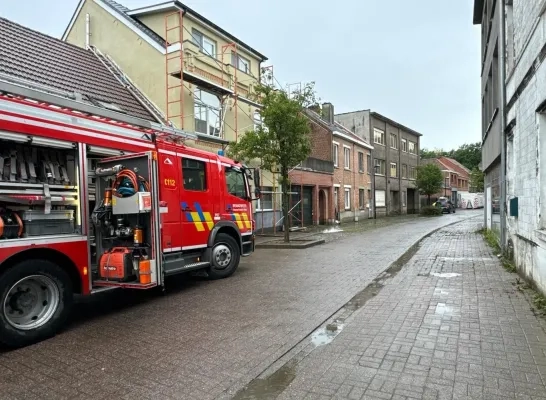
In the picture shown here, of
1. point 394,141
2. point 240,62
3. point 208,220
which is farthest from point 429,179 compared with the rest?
point 208,220

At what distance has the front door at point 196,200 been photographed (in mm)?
7633

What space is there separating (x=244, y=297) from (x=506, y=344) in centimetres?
406

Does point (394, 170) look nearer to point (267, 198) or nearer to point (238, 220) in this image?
point (267, 198)

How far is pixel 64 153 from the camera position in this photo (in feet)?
18.7

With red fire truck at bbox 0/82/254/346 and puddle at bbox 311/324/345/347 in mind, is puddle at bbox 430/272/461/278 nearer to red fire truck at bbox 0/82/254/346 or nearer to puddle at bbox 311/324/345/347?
puddle at bbox 311/324/345/347

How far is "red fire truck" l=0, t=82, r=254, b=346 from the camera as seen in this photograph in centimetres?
495

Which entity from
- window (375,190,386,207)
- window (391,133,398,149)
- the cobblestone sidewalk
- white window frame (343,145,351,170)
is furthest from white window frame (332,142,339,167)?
the cobblestone sidewalk

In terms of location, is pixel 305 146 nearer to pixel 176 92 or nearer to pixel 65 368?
pixel 176 92

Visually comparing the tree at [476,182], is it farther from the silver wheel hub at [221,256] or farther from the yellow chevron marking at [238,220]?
the silver wheel hub at [221,256]

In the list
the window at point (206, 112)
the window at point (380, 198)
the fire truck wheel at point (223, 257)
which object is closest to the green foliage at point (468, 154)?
the window at point (380, 198)

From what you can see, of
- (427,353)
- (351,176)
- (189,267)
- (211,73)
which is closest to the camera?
(427,353)

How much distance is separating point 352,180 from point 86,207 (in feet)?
92.1

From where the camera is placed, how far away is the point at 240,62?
20.2 meters

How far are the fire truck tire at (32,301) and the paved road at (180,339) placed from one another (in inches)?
7.1
